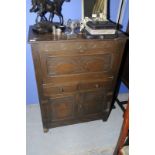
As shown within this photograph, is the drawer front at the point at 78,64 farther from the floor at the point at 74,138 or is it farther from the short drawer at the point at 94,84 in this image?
the floor at the point at 74,138

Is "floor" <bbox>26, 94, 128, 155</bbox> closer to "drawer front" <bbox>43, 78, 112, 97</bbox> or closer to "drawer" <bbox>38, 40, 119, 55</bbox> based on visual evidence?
"drawer front" <bbox>43, 78, 112, 97</bbox>

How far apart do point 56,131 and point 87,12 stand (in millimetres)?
1273

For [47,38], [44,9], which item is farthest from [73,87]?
[44,9]

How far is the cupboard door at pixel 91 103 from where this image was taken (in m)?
1.85

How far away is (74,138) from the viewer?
1.94 meters

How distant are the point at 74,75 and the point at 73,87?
0.42 ft

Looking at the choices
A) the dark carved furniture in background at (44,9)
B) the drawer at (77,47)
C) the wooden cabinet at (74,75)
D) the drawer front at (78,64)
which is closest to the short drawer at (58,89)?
the wooden cabinet at (74,75)

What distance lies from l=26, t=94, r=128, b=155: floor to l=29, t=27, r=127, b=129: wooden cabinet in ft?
0.37

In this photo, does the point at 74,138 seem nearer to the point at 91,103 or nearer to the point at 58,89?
the point at 91,103

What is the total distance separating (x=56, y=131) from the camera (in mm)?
2006

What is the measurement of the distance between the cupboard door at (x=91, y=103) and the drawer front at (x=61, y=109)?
0.32 feet
